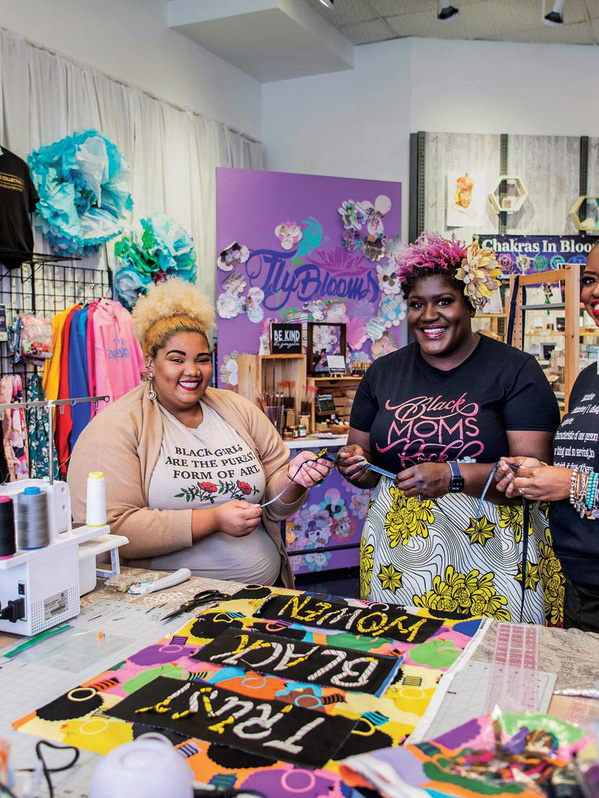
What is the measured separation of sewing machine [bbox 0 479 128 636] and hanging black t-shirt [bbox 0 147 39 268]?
196cm

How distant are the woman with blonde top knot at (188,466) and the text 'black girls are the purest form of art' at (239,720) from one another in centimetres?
84

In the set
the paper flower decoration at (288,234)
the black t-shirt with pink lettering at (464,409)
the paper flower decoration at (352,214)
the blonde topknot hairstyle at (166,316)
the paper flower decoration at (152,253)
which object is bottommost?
the black t-shirt with pink lettering at (464,409)

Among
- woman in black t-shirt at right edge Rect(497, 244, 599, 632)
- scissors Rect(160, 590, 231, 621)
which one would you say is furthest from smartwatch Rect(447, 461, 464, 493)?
scissors Rect(160, 590, 231, 621)

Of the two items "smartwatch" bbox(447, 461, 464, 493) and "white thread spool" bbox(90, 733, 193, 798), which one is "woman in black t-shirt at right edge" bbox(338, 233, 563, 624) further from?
"white thread spool" bbox(90, 733, 193, 798)

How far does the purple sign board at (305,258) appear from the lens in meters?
4.62

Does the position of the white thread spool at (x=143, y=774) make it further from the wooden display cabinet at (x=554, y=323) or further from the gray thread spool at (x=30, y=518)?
the wooden display cabinet at (x=554, y=323)

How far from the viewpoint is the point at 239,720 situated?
122 centimetres

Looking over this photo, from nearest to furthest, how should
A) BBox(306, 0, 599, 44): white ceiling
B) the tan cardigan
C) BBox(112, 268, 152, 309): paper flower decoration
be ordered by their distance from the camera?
the tan cardigan
BBox(112, 268, 152, 309): paper flower decoration
BBox(306, 0, 599, 44): white ceiling

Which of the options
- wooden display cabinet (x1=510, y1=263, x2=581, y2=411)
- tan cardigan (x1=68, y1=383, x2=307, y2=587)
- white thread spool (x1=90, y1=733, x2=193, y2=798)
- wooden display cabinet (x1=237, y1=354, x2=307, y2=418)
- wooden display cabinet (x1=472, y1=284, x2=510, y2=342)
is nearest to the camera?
white thread spool (x1=90, y1=733, x2=193, y2=798)

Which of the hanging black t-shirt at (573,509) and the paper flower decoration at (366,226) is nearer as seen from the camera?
the hanging black t-shirt at (573,509)

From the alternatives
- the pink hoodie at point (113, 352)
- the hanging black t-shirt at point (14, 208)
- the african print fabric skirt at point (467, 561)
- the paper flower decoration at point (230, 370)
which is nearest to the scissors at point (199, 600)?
the african print fabric skirt at point (467, 561)

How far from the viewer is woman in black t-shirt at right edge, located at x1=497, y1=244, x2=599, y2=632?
1.92 metres

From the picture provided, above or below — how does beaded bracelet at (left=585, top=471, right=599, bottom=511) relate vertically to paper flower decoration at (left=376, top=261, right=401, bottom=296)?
below

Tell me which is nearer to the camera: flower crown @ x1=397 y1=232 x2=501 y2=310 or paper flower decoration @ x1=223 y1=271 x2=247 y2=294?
flower crown @ x1=397 y1=232 x2=501 y2=310
